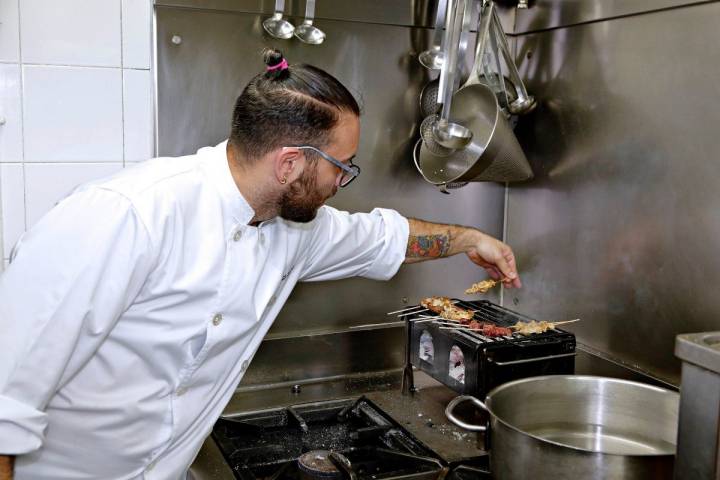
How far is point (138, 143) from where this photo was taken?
6.01 ft

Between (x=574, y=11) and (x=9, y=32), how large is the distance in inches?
52.6

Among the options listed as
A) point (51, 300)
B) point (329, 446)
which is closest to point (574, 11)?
point (329, 446)

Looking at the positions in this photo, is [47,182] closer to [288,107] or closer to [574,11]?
[288,107]

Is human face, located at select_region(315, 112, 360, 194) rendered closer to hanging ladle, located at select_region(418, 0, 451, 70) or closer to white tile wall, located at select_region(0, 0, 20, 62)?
hanging ladle, located at select_region(418, 0, 451, 70)

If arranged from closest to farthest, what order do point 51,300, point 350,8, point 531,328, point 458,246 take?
point 51,300 < point 531,328 < point 458,246 < point 350,8

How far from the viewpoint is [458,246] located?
179 centimetres

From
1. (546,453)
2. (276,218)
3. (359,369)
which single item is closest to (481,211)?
(359,369)

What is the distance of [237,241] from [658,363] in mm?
1010

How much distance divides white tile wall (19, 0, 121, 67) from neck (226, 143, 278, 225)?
641mm

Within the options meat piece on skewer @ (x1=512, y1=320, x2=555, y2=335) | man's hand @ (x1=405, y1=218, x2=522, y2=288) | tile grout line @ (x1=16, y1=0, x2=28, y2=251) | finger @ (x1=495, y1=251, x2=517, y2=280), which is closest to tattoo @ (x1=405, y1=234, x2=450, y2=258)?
man's hand @ (x1=405, y1=218, x2=522, y2=288)

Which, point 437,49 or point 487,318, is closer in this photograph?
point 487,318

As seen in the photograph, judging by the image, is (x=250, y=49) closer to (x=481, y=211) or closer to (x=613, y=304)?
(x=481, y=211)

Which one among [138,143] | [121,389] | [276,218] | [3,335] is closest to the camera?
[3,335]

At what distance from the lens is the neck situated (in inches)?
51.1
